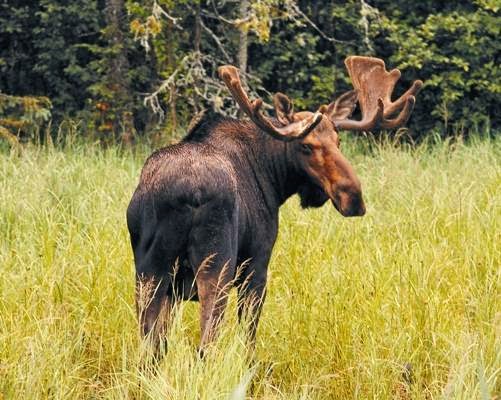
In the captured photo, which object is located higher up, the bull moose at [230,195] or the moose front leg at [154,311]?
the bull moose at [230,195]

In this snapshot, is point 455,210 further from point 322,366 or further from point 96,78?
point 96,78

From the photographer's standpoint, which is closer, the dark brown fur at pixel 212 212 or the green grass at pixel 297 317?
the green grass at pixel 297 317

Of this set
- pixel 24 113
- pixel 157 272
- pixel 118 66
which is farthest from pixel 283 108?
pixel 118 66

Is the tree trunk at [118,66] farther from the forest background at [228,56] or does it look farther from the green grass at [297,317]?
the green grass at [297,317]

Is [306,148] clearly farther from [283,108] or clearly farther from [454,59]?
[454,59]

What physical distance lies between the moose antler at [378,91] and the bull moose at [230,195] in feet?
0.04

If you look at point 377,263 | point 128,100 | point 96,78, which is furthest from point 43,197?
point 96,78

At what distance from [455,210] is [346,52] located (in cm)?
794

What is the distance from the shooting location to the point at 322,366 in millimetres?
5270

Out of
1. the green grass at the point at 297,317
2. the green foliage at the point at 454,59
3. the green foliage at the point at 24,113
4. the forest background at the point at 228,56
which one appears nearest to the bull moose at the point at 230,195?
the green grass at the point at 297,317

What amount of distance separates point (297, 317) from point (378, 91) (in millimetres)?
1501

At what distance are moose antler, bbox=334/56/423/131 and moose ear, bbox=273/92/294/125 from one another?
0.59m

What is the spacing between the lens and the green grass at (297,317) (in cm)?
461

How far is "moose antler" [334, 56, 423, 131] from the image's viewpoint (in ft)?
19.6
